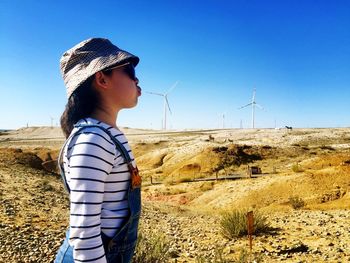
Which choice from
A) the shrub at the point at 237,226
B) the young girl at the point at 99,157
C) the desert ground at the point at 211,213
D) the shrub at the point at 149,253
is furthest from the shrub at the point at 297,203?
the young girl at the point at 99,157

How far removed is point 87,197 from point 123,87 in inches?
27.0

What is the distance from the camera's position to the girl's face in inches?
84.4

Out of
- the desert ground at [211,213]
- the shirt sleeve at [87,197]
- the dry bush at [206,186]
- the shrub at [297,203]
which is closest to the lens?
the shirt sleeve at [87,197]

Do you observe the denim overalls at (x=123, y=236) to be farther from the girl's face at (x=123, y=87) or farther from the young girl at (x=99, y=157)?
the girl's face at (x=123, y=87)

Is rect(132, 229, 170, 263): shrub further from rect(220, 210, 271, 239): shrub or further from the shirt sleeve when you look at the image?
the shirt sleeve

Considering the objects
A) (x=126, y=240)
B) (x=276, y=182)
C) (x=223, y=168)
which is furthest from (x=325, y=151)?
(x=126, y=240)

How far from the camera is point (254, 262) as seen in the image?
736 cm

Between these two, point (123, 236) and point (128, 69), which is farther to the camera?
point (128, 69)

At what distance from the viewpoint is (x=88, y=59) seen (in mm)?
2141

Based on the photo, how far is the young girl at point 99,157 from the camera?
1.79 m

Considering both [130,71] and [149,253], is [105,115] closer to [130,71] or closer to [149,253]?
[130,71]

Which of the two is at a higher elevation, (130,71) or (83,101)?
(130,71)

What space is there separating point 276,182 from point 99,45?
18.3 m

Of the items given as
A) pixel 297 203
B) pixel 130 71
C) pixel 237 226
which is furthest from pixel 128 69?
pixel 297 203
